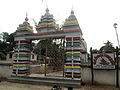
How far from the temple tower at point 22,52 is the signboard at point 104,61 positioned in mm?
4426

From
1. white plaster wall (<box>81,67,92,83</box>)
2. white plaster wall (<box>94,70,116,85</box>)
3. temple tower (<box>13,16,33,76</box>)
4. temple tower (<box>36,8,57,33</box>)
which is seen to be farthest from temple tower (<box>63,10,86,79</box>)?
temple tower (<box>13,16,33,76</box>)

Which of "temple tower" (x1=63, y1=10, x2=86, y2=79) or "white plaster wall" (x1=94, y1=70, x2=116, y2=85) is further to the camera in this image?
"temple tower" (x1=63, y1=10, x2=86, y2=79)

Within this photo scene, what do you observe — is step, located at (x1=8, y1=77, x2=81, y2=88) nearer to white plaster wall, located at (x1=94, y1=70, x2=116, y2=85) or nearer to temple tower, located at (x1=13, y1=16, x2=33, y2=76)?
temple tower, located at (x1=13, y1=16, x2=33, y2=76)

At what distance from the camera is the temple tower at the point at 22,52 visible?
7.20m

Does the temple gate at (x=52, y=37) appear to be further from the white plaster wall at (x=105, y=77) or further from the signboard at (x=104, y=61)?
the white plaster wall at (x=105, y=77)

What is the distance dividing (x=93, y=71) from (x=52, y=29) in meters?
3.62

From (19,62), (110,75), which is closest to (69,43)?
(110,75)

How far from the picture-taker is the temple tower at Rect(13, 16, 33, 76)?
23.6 feet

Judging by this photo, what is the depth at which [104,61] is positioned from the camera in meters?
6.11

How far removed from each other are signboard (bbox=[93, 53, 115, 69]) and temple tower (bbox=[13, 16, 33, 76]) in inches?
174

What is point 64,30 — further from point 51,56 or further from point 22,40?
point 22,40

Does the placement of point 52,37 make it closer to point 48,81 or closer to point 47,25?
point 47,25

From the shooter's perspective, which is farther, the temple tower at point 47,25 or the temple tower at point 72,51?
the temple tower at point 47,25

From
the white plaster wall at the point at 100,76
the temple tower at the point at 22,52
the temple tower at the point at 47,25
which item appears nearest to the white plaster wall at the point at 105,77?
the white plaster wall at the point at 100,76
